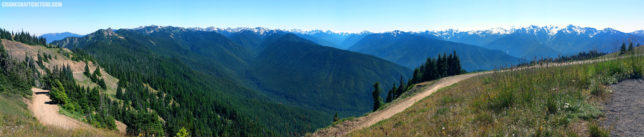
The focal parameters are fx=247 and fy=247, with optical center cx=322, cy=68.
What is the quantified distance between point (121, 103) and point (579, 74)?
117535 millimetres

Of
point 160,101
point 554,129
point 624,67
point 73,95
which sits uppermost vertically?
point 624,67

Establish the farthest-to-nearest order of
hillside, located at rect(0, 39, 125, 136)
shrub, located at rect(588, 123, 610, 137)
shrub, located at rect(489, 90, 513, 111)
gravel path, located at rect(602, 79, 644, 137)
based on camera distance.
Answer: hillside, located at rect(0, 39, 125, 136) → shrub, located at rect(489, 90, 513, 111) → gravel path, located at rect(602, 79, 644, 137) → shrub, located at rect(588, 123, 610, 137)

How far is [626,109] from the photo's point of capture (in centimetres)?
655

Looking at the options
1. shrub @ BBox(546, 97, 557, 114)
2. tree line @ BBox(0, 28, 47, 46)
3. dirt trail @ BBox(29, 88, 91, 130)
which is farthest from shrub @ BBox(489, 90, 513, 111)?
tree line @ BBox(0, 28, 47, 46)

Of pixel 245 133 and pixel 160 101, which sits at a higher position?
pixel 160 101

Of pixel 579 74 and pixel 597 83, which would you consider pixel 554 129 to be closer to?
pixel 597 83

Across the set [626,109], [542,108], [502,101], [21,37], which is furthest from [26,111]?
[21,37]

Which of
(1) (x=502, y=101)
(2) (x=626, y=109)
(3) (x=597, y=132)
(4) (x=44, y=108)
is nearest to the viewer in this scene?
(3) (x=597, y=132)

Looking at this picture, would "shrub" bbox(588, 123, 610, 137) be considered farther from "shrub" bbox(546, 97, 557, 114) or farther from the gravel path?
"shrub" bbox(546, 97, 557, 114)

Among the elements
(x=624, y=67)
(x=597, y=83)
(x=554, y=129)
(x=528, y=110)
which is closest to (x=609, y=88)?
(x=597, y=83)

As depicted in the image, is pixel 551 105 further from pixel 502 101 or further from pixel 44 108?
pixel 44 108

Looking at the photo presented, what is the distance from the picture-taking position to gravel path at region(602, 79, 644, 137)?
5.53m

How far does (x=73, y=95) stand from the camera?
6369 centimetres

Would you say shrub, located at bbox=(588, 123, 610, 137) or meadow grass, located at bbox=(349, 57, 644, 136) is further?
meadow grass, located at bbox=(349, 57, 644, 136)
